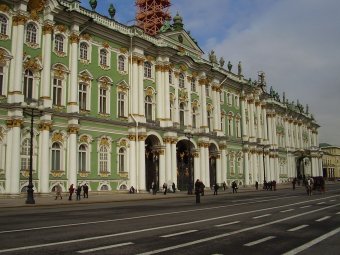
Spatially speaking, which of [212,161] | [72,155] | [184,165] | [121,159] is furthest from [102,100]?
[212,161]

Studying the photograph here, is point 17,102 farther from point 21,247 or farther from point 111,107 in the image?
point 21,247

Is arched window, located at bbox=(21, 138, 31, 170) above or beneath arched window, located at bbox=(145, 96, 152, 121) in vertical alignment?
beneath

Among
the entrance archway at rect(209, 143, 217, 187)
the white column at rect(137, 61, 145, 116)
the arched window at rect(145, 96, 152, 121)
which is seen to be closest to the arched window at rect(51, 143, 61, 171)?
the white column at rect(137, 61, 145, 116)

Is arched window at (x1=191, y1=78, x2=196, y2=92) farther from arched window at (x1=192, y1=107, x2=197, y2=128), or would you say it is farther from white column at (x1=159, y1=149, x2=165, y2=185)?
white column at (x1=159, y1=149, x2=165, y2=185)

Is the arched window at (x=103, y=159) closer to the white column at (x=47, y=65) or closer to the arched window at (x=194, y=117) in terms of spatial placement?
the white column at (x=47, y=65)

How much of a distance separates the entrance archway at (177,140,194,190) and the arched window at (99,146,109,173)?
13.7 metres

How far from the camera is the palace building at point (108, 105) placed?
115ft

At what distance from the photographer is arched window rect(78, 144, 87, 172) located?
130ft

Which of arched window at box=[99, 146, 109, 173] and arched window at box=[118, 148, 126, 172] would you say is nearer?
arched window at box=[99, 146, 109, 173]

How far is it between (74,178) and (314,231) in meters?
28.5

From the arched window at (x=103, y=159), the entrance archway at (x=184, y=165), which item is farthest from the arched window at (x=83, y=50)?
the entrance archway at (x=184, y=165)

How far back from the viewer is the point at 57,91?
38.7 metres

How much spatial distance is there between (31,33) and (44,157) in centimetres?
1131

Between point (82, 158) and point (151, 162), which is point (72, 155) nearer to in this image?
point (82, 158)
